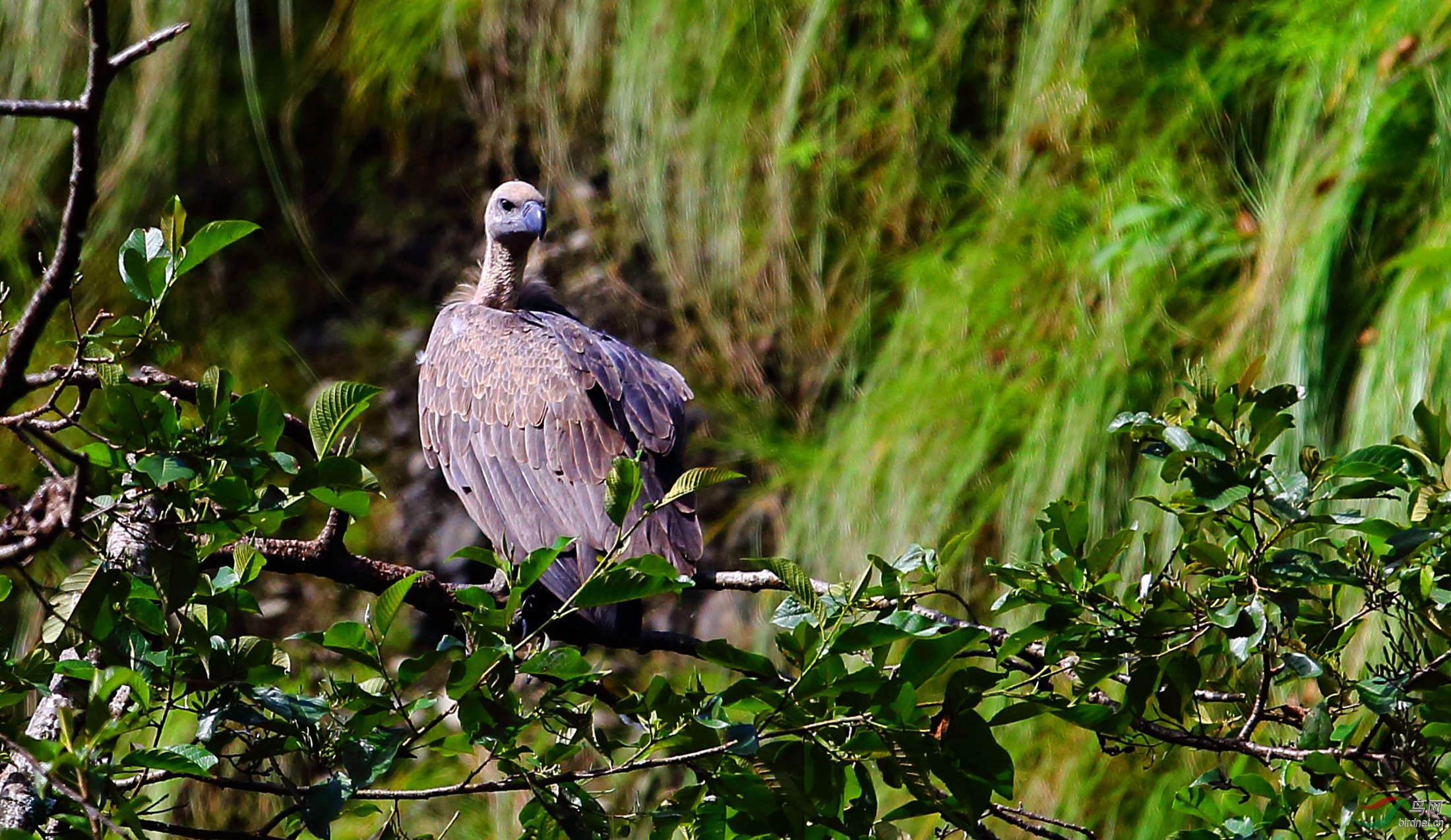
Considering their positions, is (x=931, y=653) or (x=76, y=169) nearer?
(x=76, y=169)

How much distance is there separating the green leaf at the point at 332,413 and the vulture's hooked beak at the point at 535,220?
5.92 feet

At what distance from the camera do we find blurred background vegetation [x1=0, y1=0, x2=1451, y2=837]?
7.64 ft

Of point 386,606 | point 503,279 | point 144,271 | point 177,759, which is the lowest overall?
point 503,279

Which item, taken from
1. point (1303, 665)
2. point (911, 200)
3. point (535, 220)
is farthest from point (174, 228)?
point (911, 200)

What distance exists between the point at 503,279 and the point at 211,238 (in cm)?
203

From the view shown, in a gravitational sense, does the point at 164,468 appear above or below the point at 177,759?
above

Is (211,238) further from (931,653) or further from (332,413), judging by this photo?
(931,653)

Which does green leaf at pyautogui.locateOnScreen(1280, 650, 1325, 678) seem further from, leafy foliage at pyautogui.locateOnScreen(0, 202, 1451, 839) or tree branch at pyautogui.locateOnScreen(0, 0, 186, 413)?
tree branch at pyautogui.locateOnScreen(0, 0, 186, 413)

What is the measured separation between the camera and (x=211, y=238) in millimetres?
1086

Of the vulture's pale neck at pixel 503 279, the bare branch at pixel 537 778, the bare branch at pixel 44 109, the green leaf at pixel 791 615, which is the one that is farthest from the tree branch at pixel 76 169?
the vulture's pale neck at pixel 503 279

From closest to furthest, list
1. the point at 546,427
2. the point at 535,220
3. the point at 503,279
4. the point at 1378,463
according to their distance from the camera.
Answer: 1. the point at 1378,463
2. the point at 546,427
3. the point at 535,220
4. the point at 503,279

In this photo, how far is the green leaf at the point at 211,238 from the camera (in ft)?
3.50

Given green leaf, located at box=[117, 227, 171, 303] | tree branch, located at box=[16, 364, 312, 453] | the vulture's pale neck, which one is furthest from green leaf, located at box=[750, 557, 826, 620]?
the vulture's pale neck

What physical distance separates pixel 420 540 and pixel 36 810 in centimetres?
355
